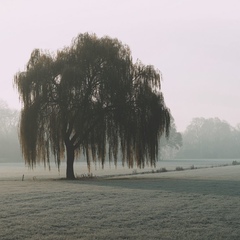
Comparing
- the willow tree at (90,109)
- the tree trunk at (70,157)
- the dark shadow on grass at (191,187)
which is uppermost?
the willow tree at (90,109)

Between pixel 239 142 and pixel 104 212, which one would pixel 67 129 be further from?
pixel 239 142

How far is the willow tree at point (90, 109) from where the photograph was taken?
29766 millimetres

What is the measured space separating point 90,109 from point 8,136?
91.0 m

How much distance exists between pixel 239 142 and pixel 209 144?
14.3m

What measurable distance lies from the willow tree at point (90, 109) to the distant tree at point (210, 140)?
138m

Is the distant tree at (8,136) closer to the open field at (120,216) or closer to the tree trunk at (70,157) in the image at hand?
the tree trunk at (70,157)

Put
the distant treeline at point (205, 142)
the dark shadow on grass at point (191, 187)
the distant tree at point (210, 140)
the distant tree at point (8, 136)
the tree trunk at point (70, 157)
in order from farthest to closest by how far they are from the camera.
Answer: the distant tree at point (210, 140) → the distant treeline at point (205, 142) → the distant tree at point (8, 136) → the tree trunk at point (70, 157) → the dark shadow on grass at point (191, 187)

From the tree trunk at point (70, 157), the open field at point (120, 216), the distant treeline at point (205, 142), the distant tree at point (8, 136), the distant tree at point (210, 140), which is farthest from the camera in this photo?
the distant tree at point (210, 140)

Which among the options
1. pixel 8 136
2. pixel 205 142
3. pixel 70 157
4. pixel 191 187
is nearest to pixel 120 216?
pixel 191 187

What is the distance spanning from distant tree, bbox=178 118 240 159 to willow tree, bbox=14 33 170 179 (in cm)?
13777

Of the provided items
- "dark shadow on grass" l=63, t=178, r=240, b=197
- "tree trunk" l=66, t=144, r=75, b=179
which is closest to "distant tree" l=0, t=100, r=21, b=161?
"tree trunk" l=66, t=144, r=75, b=179

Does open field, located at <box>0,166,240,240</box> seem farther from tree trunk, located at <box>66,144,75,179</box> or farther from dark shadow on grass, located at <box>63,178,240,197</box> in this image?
tree trunk, located at <box>66,144,75,179</box>

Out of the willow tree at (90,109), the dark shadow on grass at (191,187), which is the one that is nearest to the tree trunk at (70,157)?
the willow tree at (90,109)

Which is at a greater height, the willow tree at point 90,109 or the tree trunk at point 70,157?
the willow tree at point 90,109
